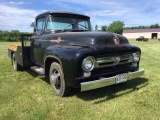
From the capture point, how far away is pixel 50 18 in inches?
218

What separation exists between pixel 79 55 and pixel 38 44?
2.30m

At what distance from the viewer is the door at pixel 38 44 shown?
18.4ft

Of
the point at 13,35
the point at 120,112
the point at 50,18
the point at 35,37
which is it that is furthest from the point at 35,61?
the point at 13,35

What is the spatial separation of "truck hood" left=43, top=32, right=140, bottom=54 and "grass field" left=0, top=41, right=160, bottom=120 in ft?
3.59

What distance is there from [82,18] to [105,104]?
9.74 feet

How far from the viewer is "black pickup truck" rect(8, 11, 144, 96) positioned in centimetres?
399

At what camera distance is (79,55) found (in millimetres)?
3861

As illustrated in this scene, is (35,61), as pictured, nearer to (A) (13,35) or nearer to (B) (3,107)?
(B) (3,107)

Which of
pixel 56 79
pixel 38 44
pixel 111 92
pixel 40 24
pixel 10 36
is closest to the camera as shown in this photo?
pixel 56 79

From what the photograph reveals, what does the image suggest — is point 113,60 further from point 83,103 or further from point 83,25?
point 83,25

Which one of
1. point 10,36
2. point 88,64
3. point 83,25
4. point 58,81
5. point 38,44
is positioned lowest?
point 58,81

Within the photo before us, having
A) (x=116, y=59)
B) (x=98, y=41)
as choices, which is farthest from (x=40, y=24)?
(x=116, y=59)

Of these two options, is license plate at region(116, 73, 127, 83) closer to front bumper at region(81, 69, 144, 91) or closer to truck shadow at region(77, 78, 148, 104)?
front bumper at region(81, 69, 144, 91)

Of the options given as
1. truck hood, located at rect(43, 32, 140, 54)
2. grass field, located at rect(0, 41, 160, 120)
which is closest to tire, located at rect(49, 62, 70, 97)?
grass field, located at rect(0, 41, 160, 120)
